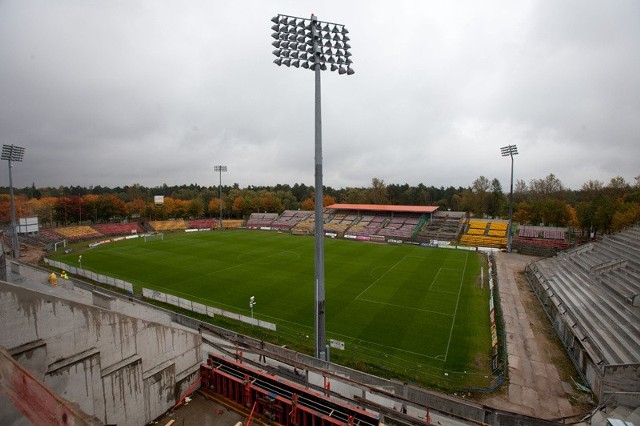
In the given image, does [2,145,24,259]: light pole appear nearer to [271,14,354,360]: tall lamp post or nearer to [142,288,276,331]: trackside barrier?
[142,288,276,331]: trackside barrier

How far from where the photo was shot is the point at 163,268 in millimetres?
33000

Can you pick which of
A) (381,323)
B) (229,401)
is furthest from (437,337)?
(229,401)

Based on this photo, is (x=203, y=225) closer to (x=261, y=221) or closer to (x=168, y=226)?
(x=168, y=226)

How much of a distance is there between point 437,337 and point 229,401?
1327 centimetres

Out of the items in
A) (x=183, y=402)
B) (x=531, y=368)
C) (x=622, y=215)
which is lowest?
(x=531, y=368)

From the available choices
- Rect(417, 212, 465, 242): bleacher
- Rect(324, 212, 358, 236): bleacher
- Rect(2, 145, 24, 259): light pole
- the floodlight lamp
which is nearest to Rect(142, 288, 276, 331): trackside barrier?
Rect(2, 145, 24, 259): light pole

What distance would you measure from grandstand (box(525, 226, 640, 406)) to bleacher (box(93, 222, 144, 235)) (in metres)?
60.5

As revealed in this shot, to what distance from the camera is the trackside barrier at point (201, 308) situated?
1938 cm

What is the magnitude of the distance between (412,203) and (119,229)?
76863 mm

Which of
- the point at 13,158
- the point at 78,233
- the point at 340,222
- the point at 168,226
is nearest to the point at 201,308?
the point at 13,158

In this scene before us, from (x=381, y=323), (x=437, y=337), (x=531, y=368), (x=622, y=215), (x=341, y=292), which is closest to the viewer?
(x=531, y=368)

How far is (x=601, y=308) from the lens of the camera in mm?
19234

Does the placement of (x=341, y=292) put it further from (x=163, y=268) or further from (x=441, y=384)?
(x=163, y=268)

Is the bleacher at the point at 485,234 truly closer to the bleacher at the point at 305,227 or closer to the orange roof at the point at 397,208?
the orange roof at the point at 397,208
